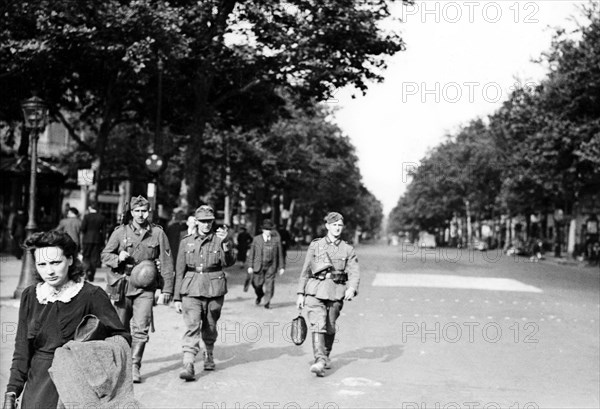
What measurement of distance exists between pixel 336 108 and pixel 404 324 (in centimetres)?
3992

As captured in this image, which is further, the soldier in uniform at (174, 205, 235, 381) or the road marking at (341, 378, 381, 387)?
the soldier in uniform at (174, 205, 235, 381)

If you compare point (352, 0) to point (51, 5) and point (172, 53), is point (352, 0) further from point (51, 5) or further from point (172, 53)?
point (51, 5)

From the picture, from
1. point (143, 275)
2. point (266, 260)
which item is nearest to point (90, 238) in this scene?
point (266, 260)

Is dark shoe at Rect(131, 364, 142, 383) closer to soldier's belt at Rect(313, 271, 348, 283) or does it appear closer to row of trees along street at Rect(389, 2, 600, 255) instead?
soldier's belt at Rect(313, 271, 348, 283)

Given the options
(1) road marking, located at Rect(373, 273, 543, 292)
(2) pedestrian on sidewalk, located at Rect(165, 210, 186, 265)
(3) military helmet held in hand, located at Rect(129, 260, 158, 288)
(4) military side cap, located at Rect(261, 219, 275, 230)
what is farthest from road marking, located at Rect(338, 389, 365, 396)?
(1) road marking, located at Rect(373, 273, 543, 292)

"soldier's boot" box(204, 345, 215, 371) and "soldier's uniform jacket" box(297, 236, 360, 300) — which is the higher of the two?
"soldier's uniform jacket" box(297, 236, 360, 300)

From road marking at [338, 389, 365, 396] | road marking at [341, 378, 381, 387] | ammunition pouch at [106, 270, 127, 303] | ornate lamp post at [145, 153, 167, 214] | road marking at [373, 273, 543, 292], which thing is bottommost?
road marking at [338, 389, 365, 396]

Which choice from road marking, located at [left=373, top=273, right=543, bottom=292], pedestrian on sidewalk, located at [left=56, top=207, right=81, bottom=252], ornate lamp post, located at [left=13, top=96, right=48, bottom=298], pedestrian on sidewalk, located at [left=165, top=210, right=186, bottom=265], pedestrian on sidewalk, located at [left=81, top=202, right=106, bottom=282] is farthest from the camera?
road marking, located at [left=373, top=273, right=543, bottom=292]

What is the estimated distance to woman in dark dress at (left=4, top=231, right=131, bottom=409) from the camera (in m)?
3.76

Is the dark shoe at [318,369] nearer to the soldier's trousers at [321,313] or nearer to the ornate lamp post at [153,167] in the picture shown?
the soldier's trousers at [321,313]

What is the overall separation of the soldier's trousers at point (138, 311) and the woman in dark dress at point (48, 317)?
3.96 m

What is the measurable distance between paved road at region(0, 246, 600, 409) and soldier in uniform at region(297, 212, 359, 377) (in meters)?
0.46

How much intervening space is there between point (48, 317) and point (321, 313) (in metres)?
4.98

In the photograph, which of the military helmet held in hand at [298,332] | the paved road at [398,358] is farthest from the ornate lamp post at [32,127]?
the military helmet held in hand at [298,332]
